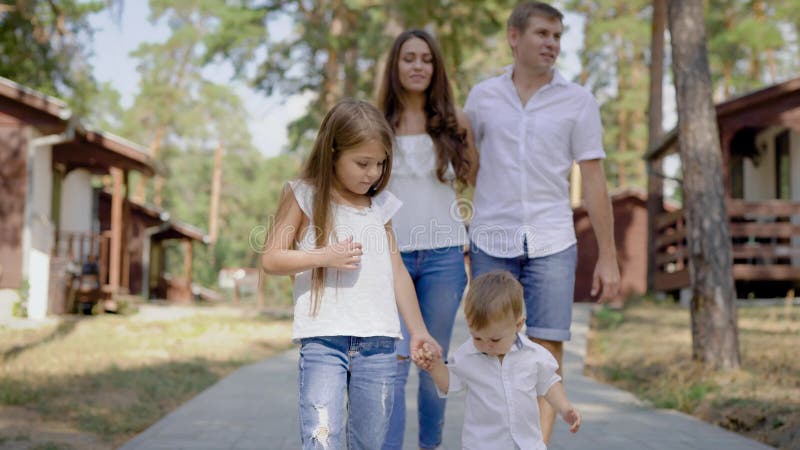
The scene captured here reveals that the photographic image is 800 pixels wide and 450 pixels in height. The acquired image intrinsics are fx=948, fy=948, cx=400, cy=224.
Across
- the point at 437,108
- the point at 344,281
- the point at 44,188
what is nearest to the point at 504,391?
the point at 344,281

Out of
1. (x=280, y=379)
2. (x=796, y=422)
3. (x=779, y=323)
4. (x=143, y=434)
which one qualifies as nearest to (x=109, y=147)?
(x=280, y=379)

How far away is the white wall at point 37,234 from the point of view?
16719mm

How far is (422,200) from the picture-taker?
4.36 metres

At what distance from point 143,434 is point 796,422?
4012 mm

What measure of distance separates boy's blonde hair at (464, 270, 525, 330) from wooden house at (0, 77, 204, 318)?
1438cm

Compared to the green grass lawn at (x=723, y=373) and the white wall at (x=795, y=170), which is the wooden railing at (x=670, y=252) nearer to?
the white wall at (x=795, y=170)

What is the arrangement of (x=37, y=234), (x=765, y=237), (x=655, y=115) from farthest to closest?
1. (x=655, y=115)
2. (x=765, y=237)
3. (x=37, y=234)

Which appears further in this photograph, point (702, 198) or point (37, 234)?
point (37, 234)

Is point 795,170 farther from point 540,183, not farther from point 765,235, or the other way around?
point 540,183

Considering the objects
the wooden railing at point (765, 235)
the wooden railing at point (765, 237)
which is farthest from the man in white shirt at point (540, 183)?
the wooden railing at point (765, 235)

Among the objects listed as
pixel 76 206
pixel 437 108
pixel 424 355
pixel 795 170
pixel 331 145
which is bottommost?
pixel 424 355

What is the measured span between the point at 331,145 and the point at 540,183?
1.21 m

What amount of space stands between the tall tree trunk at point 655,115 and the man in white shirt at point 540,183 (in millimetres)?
17651

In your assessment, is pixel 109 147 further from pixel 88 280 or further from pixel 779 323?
pixel 779 323
